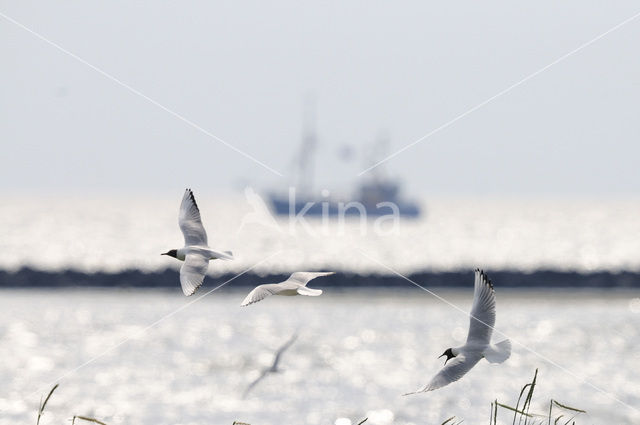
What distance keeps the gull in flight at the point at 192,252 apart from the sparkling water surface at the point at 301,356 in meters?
18.5

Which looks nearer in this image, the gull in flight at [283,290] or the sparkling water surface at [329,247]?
the gull in flight at [283,290]

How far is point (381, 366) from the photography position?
129 feet

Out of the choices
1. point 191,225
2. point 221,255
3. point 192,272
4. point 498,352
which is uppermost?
point 191,225

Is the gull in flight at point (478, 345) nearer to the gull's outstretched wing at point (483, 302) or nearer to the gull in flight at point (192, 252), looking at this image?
the gull's outstretched wing at point (483, 302)

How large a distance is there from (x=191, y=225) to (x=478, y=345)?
2.81 metres

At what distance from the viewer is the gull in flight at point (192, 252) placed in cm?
929

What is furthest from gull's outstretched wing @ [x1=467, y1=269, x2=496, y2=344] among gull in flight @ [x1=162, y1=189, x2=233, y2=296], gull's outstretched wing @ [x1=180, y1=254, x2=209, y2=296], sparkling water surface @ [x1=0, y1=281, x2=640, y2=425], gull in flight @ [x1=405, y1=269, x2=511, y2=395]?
sparkling water surface @ [x1=0, y1=281, x2=640, y2=425]

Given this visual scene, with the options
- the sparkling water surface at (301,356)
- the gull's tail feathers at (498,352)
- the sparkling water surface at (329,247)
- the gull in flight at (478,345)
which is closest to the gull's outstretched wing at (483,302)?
the gull in flight at (478,345)

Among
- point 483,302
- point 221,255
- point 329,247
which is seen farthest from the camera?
point 329,247

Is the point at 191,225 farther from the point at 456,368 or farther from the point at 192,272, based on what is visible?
the point at 456,368

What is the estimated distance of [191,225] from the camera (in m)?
10.2

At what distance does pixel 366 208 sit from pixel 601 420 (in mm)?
154071

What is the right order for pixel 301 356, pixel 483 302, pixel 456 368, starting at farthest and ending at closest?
pixel 301 356, pixel 456 368, pixel 483 302

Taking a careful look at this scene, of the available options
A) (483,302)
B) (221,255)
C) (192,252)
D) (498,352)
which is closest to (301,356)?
(192,252)
